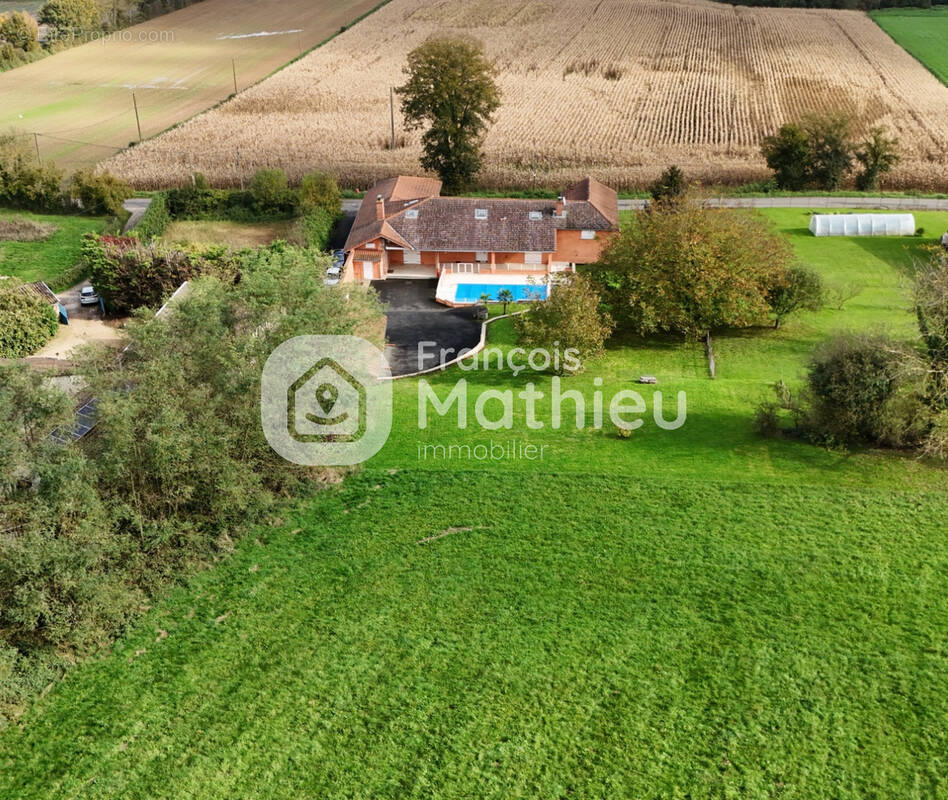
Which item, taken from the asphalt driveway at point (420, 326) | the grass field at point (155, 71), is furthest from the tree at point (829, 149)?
the grass field at point (155, 71)

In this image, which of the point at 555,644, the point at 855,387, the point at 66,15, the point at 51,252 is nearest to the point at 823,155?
the point at 855,387

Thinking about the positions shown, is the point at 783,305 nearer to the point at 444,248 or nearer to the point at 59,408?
the point at 444,248

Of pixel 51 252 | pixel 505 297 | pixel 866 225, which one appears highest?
pixel 866 225

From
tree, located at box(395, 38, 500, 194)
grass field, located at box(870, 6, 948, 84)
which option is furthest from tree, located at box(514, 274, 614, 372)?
grass field, located at box(870, 6, 948, 84)

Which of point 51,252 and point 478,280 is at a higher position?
point 51,252

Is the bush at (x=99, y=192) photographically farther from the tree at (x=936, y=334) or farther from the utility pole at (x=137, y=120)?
the tree at (x=936, y=334)

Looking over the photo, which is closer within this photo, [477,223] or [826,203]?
[477,223]

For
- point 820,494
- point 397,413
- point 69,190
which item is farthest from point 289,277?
point 69,190

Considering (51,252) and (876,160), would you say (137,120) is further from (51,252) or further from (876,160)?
(876,160)
